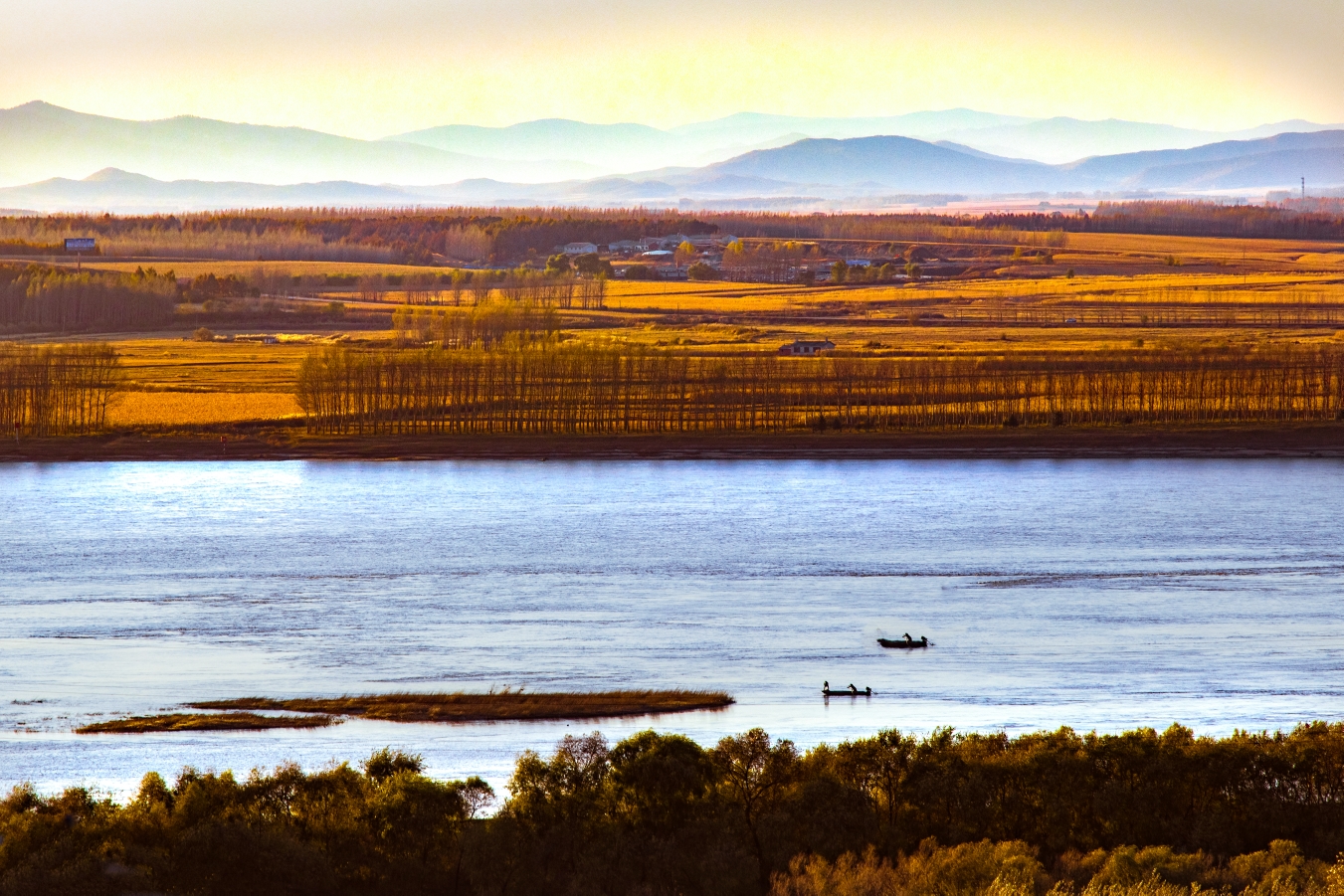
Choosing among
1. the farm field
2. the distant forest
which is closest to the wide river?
the farm field

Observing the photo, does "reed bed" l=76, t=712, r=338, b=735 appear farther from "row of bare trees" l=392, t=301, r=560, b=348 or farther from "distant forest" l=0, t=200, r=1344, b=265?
"distant forest" l=0, t=200, r=1344, b=265

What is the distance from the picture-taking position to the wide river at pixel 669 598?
23.1 meters

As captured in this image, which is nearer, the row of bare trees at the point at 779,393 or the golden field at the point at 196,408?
the row of bare trees at the point at 779,393

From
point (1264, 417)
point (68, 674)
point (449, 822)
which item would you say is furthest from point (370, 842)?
point (1264, 417)

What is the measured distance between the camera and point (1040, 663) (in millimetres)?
25969

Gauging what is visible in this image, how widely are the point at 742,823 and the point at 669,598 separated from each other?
43.5 feet

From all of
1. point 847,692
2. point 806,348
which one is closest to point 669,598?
point 847,692

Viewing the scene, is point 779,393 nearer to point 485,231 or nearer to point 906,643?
point 906,643

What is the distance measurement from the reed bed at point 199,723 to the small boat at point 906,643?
962cm

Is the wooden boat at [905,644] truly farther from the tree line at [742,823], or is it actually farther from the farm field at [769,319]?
the farm field at [769,319]

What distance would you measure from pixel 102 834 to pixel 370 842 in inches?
114

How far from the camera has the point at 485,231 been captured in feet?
557

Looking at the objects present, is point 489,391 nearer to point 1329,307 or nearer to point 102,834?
point 102,834

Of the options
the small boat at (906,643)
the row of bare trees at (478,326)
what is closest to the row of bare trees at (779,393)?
the row of bare trees at (478,326)
